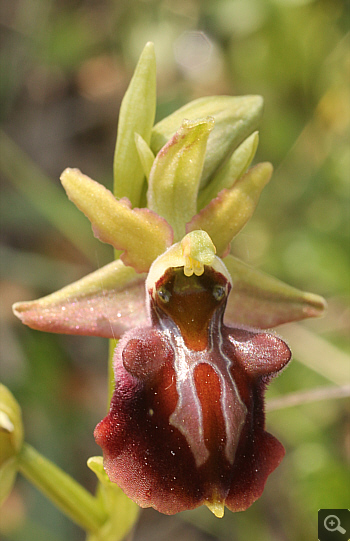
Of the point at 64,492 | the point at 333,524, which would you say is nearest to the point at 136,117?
the point at 64,492

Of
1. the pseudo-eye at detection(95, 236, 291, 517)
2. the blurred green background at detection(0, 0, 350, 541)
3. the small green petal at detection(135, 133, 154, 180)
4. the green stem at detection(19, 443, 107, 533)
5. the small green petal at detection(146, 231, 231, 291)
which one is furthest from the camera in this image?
the blurred green background at detection(0, 0, 350, 541)

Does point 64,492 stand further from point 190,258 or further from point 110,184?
point 110,184

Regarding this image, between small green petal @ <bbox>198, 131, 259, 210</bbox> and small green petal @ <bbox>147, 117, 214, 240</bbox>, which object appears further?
small green petal @ <bbox>198, 131, 259, 210</bbox>

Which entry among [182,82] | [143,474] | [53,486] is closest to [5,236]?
[182,82]

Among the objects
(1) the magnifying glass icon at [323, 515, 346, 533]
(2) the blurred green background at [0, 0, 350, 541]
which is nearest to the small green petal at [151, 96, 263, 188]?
(2) the blurred green background at [0, 0, 350, 541]

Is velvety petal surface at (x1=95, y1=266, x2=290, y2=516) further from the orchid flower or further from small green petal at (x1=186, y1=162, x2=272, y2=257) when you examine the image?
small green petal at (x1=186, y1=162, x2=272, y2=257)

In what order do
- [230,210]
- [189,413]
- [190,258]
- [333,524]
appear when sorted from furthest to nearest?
[333,524], [230,210], [190,258], [189,413]
